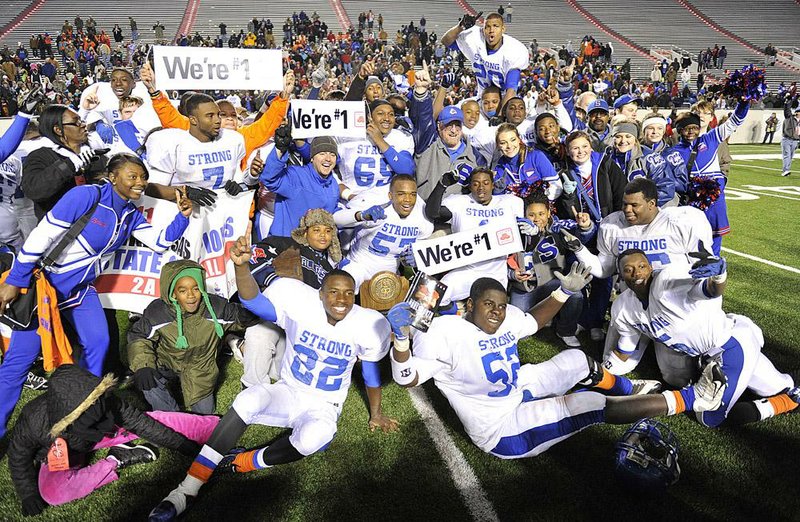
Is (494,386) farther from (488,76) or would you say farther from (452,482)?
(488,76)

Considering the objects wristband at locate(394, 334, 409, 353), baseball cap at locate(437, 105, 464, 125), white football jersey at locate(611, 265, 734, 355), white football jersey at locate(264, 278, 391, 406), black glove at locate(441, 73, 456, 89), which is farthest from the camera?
black glove at locate(441, 73, 456, 89)

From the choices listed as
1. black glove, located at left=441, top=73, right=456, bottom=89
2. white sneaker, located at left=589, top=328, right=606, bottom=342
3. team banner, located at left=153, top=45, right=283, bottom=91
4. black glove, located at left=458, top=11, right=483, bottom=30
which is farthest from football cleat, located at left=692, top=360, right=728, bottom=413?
black glove, located at left=441, top=73, right=456, bottom=89

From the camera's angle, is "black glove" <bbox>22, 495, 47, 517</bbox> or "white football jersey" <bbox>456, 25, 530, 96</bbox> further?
"white football jersey" <bbox>456, 25, 530, 96</bbox>

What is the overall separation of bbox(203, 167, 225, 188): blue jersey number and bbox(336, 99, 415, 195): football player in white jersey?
137 centimetres

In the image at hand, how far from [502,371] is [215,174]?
3698 millimetres

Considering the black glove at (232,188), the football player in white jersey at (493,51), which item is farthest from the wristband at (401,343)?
the football player in white jersey at (493,51)

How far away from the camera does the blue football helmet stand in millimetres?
3805

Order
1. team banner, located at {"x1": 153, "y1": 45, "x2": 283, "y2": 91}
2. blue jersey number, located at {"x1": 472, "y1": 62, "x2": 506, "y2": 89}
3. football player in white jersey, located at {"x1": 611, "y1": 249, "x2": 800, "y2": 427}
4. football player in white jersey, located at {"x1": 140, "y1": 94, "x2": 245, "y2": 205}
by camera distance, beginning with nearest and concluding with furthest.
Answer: football player in white jersey, located at {"x1": 611, "y1": 249, "x2": 800, "y2": 427}, football player in white jersey, located at {"x1": 140, "y1": 94, "x2": 245, "y2": 205}, team banner, located at {"x1": 153, "y1": 45, "x2": 283, "y2": 91}, blue jersey number, located at {"x1": 472, "y1": 62, "x2": 506, "y2": 89}

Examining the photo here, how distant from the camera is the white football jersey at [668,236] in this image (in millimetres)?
5242

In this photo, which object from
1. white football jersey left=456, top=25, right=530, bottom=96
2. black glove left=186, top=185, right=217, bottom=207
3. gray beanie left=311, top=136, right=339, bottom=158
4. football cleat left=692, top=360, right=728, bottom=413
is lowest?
football cleat left=692, top=360, right=728, bottom=413

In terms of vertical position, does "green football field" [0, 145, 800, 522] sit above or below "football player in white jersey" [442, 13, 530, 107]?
below

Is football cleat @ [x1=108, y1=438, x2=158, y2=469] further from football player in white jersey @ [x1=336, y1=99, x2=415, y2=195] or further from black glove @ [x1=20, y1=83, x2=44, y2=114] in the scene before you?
football player in white jersey @ [x1=336, y1=99, x2=415, y2=195]

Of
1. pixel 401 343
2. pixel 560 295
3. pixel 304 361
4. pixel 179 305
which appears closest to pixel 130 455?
pixel 179 305

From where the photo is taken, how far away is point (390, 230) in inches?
222
